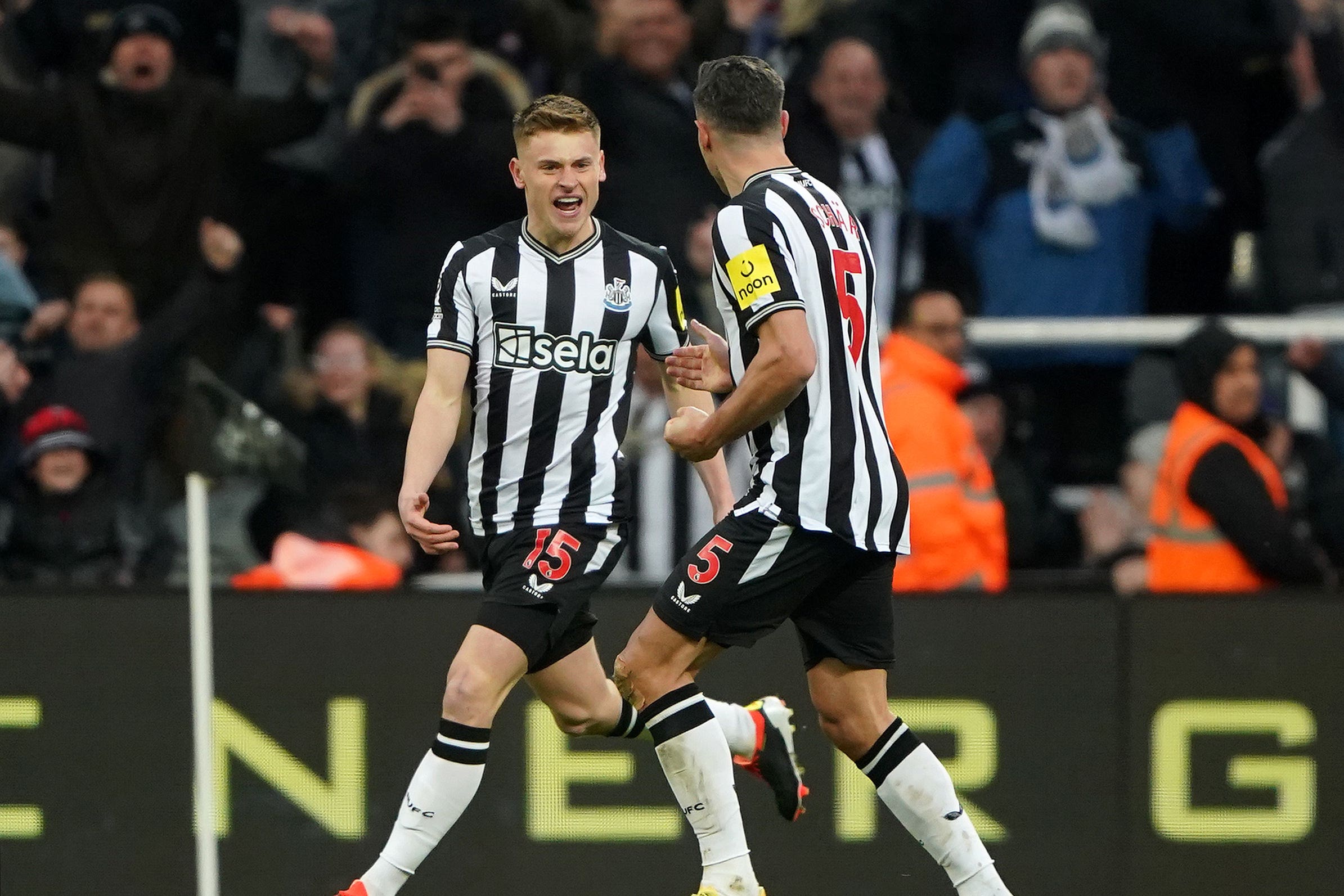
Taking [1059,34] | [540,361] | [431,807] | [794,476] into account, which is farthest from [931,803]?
[1059,34]

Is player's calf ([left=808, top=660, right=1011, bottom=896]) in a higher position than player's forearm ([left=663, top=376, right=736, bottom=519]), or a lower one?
lower

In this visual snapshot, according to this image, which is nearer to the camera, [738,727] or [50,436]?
[738,727]

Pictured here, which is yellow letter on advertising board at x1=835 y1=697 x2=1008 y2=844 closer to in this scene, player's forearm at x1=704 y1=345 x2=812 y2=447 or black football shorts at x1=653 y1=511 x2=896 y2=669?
black football shorts at x1=653 y1=511 x2=896 y2=669

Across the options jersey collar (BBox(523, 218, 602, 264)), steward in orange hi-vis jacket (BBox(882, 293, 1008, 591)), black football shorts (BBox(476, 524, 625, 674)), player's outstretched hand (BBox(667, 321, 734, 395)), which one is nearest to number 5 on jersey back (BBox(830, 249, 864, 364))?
player's outstretched hand (BBox(667, 321, 734, 395))

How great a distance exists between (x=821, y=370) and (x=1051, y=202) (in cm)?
321

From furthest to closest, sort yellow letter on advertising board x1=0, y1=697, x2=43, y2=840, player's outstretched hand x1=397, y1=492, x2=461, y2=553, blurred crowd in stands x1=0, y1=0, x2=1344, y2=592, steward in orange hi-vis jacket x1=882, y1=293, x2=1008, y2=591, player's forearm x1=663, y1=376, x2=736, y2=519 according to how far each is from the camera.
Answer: blurred crowd in stands x1=0, y1=0, x2=1344, y2=592
steward in orange hi-vis jacket x1=882, y1=293, x2=1008, y2=591
yellow letter on advertising board x1=0, y1=697, x2=43, y2=840
player's forearm x1=663, y1=376, x2=736, y2=519
player's outstretched hand x1=397, y1=492, x2=461, y2=553

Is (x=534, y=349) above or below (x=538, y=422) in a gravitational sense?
above

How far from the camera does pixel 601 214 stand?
8.28 meters

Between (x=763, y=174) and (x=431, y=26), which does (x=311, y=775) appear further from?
(x=431, y=26)

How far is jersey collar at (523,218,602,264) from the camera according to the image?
227 inches

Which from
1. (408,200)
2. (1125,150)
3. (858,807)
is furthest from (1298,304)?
(408,200)

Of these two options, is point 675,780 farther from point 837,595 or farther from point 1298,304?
point 1298,304

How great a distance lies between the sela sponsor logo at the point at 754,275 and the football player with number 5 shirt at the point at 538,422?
533 millimetres

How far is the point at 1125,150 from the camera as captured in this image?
330 inches
